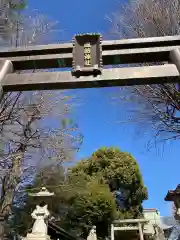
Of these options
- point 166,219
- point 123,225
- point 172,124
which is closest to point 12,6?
point 172,124

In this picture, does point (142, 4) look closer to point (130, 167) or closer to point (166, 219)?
point (130, 167)

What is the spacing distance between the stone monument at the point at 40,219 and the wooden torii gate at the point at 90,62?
5.79 metres

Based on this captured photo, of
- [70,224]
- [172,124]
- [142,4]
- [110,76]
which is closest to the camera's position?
[110,76]

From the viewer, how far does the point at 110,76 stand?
3.71 meters

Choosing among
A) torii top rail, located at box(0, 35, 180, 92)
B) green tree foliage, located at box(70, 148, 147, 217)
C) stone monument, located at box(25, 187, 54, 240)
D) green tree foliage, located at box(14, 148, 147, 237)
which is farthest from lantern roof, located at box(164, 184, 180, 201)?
green tree foliage, located at box(70, 148, 147, 217)

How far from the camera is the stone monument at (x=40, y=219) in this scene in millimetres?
8031

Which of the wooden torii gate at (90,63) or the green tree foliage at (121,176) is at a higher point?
the green tree foliage at (121,176)

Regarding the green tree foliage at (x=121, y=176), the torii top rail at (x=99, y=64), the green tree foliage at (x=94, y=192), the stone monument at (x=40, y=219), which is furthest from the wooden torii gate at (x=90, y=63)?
the green tree foliage at (x=121, y=176)

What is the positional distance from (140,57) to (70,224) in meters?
14.1

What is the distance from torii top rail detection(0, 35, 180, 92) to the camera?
3.72 m

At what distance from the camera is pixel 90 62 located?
386 centimetres

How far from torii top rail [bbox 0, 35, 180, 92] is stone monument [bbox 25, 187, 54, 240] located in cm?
578

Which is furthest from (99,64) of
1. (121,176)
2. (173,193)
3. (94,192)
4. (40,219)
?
(121,176)

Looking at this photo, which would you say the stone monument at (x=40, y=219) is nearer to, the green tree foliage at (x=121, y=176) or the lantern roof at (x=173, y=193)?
the lantern roof at (x=173, y=193)
